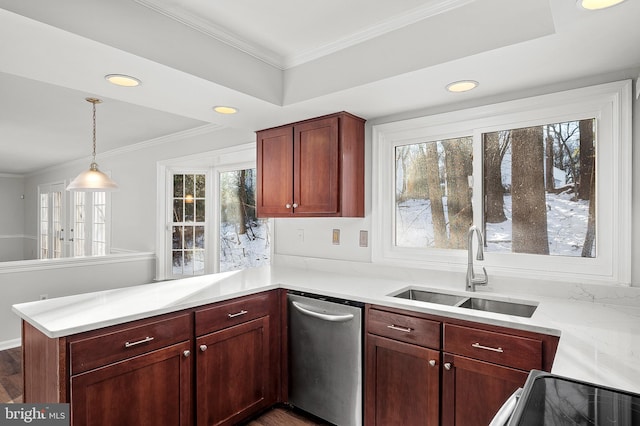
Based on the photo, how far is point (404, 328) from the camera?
6.19ft

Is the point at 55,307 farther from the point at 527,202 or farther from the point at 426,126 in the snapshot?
the point at 527,202

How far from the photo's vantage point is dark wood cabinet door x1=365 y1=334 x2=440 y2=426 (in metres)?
1.81

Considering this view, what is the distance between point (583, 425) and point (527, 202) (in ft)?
5.24

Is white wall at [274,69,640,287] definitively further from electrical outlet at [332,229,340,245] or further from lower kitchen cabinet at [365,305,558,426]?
lower kitchen cabinet at [365,305,558,426]

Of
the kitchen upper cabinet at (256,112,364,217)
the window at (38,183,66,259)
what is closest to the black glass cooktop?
the kitchen upper cabinet at (256,112,364,217)

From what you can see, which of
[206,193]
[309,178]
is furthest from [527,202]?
[206,193]

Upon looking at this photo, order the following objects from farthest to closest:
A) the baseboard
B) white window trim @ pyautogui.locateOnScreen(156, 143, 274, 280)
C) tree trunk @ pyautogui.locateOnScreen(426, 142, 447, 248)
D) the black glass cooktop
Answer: white window trim @ pyautogui.locateOnScreen(156, 143, 274, 280)
the baseboard
tree trunk @ pyautogui.locateOnScreen(426, 142, 447, 248)
the black glass cooktop

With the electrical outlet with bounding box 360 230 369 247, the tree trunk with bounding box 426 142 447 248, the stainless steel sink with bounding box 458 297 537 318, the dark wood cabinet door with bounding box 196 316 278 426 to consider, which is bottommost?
the dark wood cabinet door with bounding box 196 316 278 426

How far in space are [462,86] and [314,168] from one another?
1073 millimetres

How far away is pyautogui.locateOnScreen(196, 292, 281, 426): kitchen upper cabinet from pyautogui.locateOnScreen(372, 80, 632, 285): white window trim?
942 mm

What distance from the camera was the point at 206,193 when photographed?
4180mm

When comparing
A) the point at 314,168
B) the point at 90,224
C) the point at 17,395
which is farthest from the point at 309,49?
the point at 90,224

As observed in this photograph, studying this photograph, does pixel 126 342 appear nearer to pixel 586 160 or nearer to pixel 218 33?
pixel 218 33

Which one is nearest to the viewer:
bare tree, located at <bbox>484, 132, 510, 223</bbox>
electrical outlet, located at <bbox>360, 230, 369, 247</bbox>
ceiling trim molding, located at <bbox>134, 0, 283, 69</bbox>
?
ceiling trim molding, located at <bbox>134, 0, 283, 69</bbox>
